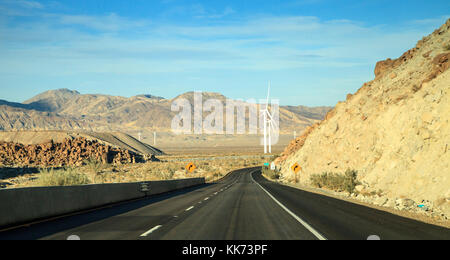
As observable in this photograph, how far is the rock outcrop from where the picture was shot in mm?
79294

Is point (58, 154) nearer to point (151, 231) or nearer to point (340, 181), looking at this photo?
point (340, 181)

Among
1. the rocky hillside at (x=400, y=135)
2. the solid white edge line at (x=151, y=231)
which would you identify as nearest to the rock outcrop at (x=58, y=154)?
the rocky hillside at (x=400, y=135)

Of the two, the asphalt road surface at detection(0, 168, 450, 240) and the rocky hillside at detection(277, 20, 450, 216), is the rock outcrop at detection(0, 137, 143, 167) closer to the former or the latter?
the rocky hillside at detection(277, 20, 450, 216)

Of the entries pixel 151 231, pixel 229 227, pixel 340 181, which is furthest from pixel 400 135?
pixel 151 231

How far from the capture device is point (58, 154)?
282ft

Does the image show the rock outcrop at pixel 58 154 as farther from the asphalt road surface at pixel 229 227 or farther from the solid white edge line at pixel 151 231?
the solid white edge line at pixel 151 231

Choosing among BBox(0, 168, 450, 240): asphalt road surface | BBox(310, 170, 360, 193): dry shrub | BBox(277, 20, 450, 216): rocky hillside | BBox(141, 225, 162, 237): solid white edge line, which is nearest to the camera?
BBox(0, 168, 450, 240): asphalt road surface

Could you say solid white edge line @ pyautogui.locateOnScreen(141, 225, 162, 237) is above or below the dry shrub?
above

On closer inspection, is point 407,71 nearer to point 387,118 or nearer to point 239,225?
point 387,118

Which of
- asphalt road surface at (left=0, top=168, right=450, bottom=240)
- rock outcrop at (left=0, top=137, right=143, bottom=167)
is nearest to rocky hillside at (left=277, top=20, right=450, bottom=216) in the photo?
asphalt road surface at (left=0, top=168, right=450, bottom=240)

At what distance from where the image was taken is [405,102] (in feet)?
98.8

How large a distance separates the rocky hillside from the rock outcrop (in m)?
49.4

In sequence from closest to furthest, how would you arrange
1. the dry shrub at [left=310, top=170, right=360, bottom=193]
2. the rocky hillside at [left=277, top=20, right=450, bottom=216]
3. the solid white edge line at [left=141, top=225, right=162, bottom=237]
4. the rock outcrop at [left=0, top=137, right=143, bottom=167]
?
the solid white edge line at [left=141, top=225, right=162, bottom=237] → the rocky hillside at [left=277, top=20, right=450, bottom=216] → the dry shrub at [left=310, top=170, right=360, bottom=193] → the rock outcrop at [left=0, top=137, right=143, bottom=167]
